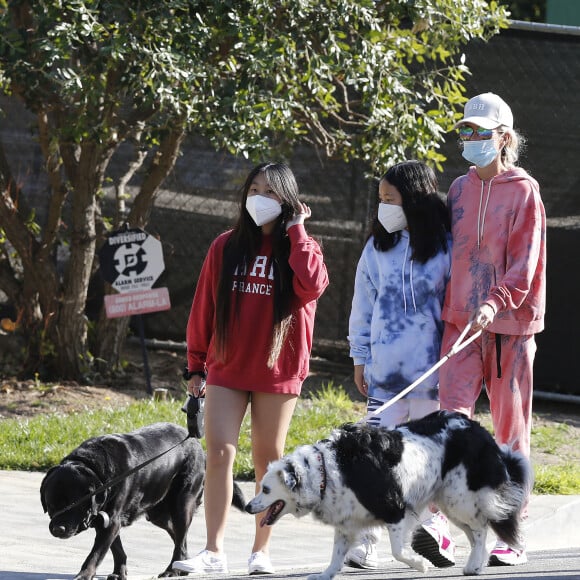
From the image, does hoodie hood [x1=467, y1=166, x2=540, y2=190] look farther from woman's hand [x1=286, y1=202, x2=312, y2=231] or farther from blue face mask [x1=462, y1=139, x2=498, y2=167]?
woman's hand [x1=286, y1=202, x2=312, y2=231]

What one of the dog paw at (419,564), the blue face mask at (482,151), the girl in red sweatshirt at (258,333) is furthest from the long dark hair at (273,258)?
the dog paw at (419,564)

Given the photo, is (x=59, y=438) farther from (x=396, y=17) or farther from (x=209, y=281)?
(x=396, y=17)

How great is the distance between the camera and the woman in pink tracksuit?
5.43m

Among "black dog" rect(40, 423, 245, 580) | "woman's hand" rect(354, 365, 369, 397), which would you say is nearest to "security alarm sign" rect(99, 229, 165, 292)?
"black dog" rect(40, 423, 245, 580)

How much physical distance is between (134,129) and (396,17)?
7.66 ft

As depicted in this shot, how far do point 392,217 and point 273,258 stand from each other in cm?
62

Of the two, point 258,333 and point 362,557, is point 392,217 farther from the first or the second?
point 362,557

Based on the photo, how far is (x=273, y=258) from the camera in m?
5.43

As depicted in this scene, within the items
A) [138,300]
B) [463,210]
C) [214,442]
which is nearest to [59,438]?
[138,300]

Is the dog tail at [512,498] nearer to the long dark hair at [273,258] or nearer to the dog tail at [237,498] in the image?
the long dark hair at [273,258]

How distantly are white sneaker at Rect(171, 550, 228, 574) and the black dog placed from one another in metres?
0.31

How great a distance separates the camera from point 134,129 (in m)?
9.55

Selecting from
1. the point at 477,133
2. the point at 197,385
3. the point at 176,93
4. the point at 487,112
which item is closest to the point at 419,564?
the point at 197,385

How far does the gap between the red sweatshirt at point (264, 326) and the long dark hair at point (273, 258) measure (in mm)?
28
